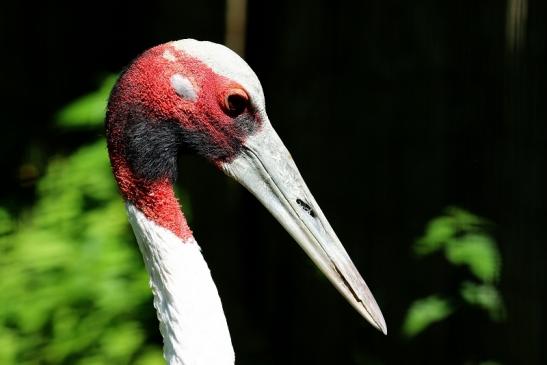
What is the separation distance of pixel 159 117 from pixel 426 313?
2.00 metres

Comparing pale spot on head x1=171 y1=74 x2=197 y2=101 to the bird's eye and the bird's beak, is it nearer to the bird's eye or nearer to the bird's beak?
the bird's eye

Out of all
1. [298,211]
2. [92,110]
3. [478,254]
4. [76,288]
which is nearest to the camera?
[298,211]

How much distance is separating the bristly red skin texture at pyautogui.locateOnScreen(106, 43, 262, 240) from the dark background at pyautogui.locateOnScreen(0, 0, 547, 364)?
1.46 metres

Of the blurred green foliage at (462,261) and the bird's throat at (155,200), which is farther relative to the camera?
the blurred green foliage at (462,261)

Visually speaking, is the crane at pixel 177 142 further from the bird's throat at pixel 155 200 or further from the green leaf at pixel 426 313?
the green leaf at pixel 426 313

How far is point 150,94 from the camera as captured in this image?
299 cm

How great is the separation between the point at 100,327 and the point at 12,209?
0.86m

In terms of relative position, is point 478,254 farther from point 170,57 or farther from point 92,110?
point 170,57

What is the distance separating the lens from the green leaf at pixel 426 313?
4.62 metres

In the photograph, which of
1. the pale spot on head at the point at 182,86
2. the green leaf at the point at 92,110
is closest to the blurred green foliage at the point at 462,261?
the green leaf at the point at 92,110

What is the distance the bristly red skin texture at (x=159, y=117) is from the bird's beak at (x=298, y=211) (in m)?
0.12

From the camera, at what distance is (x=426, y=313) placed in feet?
15.2

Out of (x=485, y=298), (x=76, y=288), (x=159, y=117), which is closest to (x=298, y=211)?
(x=159, y=117)

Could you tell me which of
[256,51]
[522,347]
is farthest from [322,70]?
[522,347]
